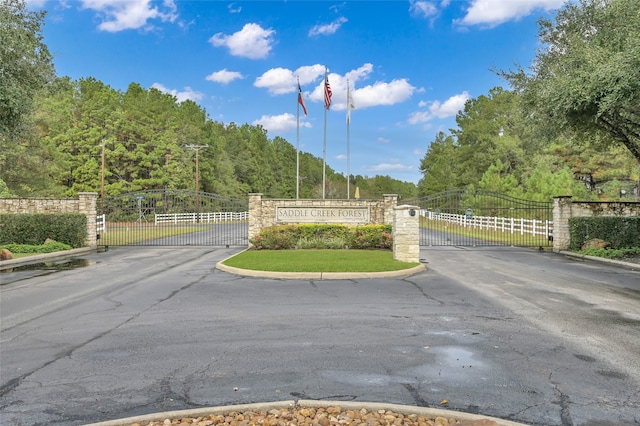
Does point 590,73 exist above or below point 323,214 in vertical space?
above

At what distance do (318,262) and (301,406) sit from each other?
9213mm

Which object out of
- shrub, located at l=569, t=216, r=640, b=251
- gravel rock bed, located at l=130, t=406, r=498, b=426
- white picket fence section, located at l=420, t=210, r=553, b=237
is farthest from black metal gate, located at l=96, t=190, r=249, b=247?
gravel rock bed, located at l=130, t=406, r=498, b=426

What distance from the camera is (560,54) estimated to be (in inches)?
677

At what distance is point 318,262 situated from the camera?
12.8 metres

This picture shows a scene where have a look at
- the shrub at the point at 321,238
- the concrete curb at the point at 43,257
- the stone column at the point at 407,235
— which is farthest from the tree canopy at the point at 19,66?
the stone column at the point at 407,235

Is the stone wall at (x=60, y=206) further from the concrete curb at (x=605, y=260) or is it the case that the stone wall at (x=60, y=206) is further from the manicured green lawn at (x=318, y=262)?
the concrete curb at (x=605, y=260)

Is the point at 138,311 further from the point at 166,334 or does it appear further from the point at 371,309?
the point at 371,309

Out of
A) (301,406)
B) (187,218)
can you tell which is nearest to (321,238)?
(301,406)

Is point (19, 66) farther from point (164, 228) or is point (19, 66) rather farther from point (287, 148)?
point (287, 148)

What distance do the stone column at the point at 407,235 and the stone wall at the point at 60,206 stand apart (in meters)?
14.3

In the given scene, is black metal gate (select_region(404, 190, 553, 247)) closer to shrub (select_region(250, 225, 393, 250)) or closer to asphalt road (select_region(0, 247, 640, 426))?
shrub (select_region(250, 225, 393, 250))

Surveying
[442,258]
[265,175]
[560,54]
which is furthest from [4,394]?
[265,175]

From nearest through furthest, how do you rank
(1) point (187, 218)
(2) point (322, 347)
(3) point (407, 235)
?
(2) point (322, 347)
(3) point (407, 235)
(1) point (187, 218)

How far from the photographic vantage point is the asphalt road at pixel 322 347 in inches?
152
